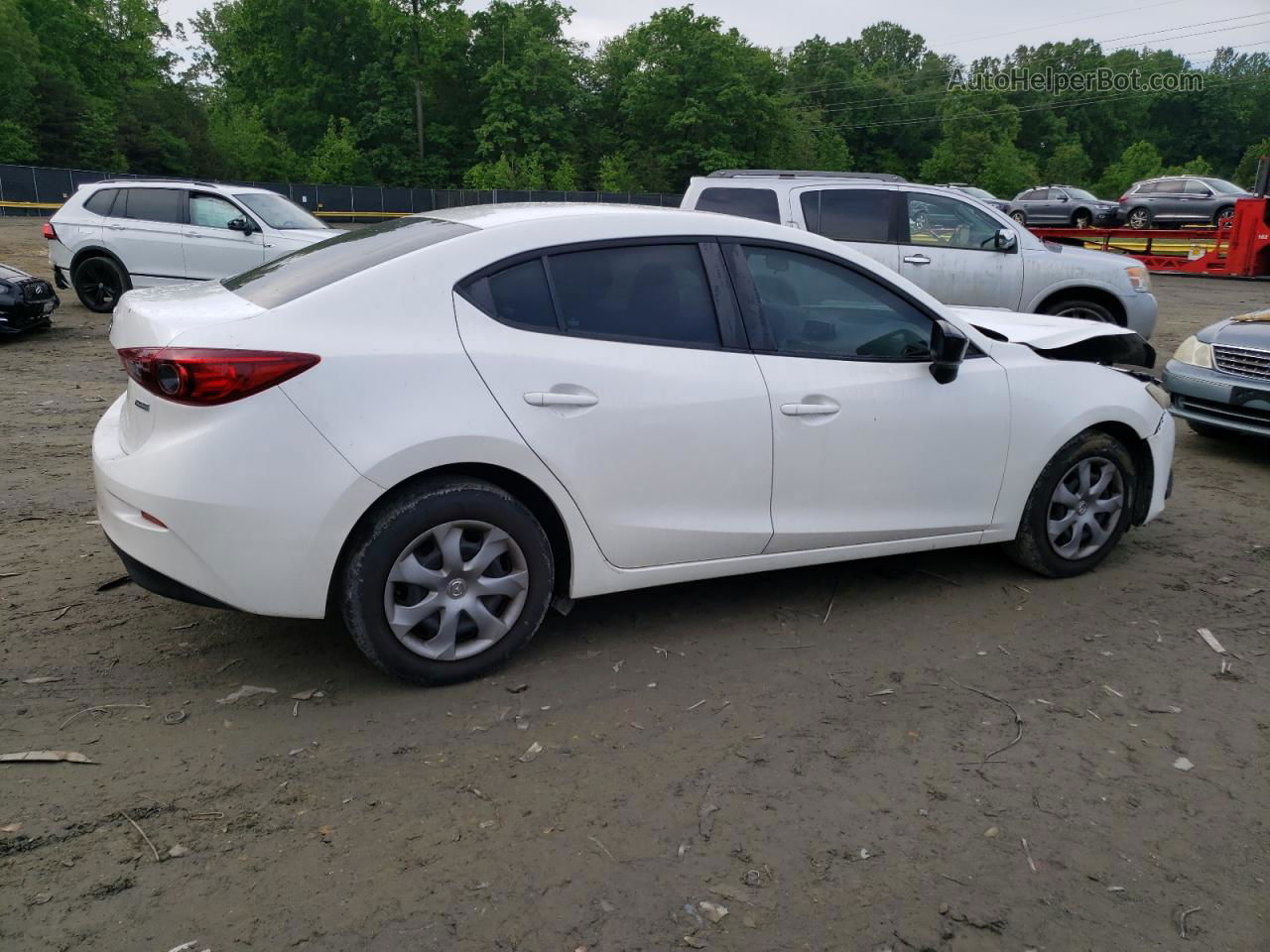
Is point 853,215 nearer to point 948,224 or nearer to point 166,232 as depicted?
point 948,224

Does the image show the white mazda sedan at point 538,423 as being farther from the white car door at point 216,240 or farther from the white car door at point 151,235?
the white car door at point 151,235

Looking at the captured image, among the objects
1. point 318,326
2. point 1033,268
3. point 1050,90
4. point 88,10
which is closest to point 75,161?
point 88,10

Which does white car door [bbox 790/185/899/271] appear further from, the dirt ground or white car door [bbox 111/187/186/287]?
white car door [bbox 111/187/186/287]

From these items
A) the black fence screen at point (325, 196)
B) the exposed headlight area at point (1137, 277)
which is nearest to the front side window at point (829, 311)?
the exposed headlight area at point (1137, 277)

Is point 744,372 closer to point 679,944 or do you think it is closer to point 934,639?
point 934,639

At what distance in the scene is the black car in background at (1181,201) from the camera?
2884 centimetres

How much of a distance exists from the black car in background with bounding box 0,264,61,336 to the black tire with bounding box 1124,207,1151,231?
91.3 feet

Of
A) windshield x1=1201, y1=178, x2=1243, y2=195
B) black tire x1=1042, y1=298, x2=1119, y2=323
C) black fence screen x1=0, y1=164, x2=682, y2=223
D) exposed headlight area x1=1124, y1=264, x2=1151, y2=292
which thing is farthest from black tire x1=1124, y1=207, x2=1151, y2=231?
black tire x1=1042, y1=298, x2=1119, y2=323

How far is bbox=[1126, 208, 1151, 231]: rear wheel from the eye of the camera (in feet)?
98.6

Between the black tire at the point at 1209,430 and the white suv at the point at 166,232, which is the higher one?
the white suv at the point at 166,232

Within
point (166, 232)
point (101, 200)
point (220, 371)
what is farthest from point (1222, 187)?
point (220, 371)

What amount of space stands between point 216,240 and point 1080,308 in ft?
32.7

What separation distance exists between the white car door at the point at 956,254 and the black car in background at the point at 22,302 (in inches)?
370

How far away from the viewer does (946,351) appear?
173 inches
